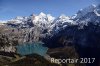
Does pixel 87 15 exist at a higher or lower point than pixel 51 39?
higher

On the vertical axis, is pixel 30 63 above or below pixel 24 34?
below

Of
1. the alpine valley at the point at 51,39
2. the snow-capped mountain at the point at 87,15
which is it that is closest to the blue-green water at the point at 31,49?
the alpine valley at the point at 51,39

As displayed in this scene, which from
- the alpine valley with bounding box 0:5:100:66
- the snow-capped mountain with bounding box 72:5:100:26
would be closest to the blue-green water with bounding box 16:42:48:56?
the alpine valley with bounding box 0:5:100:66

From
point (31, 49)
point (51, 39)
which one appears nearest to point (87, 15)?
point (51, 39)

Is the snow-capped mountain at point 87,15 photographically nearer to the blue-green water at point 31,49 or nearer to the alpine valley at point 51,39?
the alpine valley at point 51,39

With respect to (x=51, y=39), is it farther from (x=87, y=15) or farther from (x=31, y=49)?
(x=87, y=15)

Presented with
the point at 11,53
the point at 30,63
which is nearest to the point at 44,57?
the point at 30,63

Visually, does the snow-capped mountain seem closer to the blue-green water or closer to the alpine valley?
the alpine valley

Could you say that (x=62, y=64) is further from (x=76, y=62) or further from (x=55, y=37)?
(x=55, y=37)
